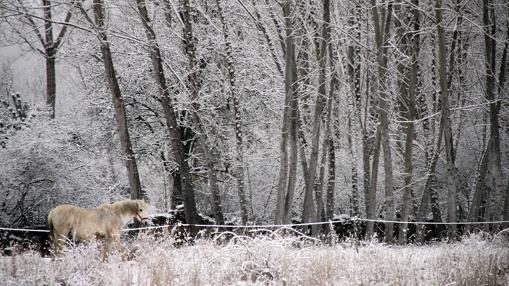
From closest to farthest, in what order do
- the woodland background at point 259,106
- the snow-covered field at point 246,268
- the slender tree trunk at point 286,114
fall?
the snow-covered field at point 246,268, the slender tree trunk at point 286,114, the woodland background at point 259,106

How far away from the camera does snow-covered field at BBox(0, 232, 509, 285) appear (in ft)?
22.7

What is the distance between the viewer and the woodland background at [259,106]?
49.5ft

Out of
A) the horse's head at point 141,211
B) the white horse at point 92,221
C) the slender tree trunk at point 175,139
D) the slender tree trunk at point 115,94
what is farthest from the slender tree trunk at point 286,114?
the white horse at point 92,221

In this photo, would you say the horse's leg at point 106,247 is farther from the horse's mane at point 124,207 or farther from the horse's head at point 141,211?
the horse's head at point 141,211

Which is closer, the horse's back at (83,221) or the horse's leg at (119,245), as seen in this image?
the horse's leg at (119,245)

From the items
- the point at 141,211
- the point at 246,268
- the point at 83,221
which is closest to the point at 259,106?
the point at 141,211

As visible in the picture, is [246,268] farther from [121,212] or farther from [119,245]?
[121,212]

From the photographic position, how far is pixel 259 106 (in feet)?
64.0

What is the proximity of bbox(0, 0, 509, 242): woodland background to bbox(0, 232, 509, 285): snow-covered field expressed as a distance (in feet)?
17.9

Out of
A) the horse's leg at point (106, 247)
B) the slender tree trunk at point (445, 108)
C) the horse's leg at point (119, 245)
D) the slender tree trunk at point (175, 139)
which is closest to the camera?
the horse's leg at point (106, 247)

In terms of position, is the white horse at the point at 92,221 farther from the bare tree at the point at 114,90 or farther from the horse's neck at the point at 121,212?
the bare tree at the point at 114,90

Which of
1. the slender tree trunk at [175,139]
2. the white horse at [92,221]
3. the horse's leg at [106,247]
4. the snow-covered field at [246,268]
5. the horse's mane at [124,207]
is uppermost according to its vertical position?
the slender tree trunk at [175,139]

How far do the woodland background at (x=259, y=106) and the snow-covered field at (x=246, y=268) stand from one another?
5.47 metres

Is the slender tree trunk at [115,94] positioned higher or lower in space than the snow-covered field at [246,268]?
higher
